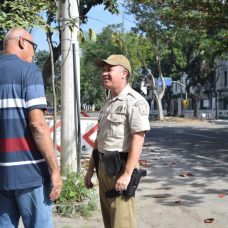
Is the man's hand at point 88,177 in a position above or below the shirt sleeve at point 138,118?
below

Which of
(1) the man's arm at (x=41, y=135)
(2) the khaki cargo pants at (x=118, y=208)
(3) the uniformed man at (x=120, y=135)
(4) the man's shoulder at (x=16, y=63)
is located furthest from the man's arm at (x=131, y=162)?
(4) the man's shoulder at (x=16, y=63)

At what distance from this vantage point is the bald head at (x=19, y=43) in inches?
124

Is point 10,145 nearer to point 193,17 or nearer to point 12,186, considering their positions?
point 12,186

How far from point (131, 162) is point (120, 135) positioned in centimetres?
23

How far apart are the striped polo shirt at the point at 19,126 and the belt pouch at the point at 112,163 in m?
0.76

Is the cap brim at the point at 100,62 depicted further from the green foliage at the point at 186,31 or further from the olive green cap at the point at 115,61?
the green foliage at the point at 186,31

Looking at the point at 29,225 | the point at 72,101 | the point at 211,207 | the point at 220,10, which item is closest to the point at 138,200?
the point at 211,207

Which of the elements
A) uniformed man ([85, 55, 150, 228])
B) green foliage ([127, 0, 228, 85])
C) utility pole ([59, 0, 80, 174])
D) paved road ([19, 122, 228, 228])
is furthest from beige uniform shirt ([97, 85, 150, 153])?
green foliage ([127, 0, 228, 85])

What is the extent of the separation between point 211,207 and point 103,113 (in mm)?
3342

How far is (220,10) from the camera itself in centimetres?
1487

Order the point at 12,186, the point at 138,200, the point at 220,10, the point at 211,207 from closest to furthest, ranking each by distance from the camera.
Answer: the point at 12,186
the point at 211,207
the point at 138,200
the point at 220,10

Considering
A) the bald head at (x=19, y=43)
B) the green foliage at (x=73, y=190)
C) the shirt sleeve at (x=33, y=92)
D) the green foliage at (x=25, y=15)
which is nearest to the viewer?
the shirt sleeve at (x=33, y=92)

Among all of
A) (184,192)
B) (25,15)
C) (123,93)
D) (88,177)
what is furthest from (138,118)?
(184,192)

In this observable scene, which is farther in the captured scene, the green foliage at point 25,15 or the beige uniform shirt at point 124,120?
the green foliage at point 25,15
